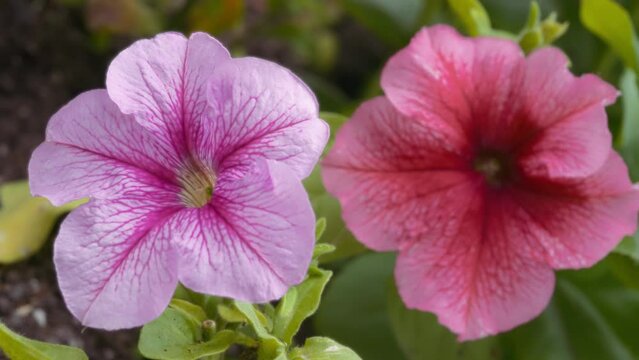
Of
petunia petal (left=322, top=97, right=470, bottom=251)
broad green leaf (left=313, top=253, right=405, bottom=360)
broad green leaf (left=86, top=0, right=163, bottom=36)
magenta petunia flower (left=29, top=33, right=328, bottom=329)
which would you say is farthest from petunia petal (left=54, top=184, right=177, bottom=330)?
broad green leaf (left=86, top=0, right=163, bottom=36)

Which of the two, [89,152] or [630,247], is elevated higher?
[89,152]

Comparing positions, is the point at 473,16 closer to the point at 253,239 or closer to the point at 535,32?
the point at 535,32

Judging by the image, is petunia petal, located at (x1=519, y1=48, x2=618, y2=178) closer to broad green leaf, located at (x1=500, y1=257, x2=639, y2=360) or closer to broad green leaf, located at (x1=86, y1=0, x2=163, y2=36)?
broad green leaf, located at (x1=500, y1=257, x2=639, y2=360)

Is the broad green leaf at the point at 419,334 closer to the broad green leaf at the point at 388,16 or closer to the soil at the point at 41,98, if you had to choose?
the soil at the point at 41,98

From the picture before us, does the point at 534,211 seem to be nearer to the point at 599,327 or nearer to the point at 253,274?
the point at 599,327

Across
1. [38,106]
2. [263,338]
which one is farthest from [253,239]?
[38,106]

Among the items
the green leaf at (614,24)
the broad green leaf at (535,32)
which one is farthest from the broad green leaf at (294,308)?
the green leaf at (614,24)

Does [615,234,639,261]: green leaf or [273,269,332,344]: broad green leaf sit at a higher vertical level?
[273,269,332,344]: broad green leaf
